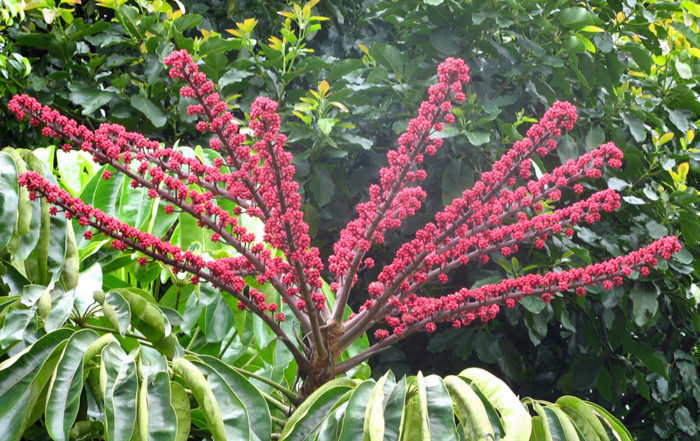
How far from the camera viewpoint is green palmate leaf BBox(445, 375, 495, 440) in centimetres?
104

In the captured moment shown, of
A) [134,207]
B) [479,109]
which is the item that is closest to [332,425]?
[134,207]

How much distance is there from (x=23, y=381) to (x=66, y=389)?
0.10 metres

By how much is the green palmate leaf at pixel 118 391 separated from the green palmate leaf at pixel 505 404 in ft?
1.75

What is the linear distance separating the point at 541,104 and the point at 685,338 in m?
1.46

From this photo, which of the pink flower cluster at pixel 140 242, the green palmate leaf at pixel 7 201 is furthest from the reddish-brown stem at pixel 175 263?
the green palmate leaf at pixel 7 201

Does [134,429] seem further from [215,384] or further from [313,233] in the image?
[313,233]

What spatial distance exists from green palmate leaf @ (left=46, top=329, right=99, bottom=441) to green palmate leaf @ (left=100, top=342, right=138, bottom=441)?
0.05 meters

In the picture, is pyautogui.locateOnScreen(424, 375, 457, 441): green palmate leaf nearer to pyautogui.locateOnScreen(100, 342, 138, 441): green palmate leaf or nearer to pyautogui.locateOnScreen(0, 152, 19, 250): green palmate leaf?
pyautogui.locateOnScreen(100, 342, 138, 441): green palmate leaf

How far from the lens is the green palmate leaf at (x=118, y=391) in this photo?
100 cm

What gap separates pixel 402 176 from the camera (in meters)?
1.34

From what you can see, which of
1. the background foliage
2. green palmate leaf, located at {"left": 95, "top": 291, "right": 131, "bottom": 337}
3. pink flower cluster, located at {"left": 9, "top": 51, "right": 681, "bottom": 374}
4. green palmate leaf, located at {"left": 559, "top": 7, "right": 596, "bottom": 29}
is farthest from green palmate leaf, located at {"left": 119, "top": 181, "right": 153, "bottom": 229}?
green palmate leaf, located at {"left": 559, "top": 7, "right": 596, "bottom": 29}

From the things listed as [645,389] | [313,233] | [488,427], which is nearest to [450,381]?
[488,427]

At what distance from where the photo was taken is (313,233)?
265cm

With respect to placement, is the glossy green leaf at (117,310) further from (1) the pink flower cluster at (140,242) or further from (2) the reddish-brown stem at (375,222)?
(2) the reddish-brown stem at (375,222)
